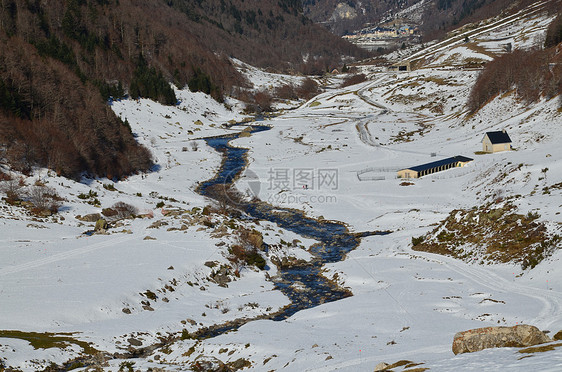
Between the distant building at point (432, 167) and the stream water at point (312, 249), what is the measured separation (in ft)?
63.1

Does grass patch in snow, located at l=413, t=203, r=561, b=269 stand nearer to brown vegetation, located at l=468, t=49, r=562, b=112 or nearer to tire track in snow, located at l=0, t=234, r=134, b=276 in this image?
tire track in snow, located at l=0, t=234, r=134, b=276

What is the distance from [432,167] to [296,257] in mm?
32673

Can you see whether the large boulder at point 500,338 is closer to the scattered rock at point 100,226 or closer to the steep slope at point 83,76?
the scattered rock at point 100,226

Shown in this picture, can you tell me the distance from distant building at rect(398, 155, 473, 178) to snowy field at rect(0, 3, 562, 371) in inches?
81.3

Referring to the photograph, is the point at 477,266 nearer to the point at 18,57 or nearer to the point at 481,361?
the point at 481,361

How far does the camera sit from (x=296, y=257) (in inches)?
1516

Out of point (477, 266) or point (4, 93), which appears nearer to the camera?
point (477, 266)

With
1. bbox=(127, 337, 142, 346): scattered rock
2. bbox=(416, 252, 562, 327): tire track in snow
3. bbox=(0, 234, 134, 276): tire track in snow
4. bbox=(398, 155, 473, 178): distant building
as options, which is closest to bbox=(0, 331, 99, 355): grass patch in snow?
bbox=(127, 337, 142, 346): scattered rock

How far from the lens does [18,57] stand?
219ft

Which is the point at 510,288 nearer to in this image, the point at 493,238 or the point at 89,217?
the point at 493,238

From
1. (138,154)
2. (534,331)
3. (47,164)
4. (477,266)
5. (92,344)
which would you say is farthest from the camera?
(138,154)

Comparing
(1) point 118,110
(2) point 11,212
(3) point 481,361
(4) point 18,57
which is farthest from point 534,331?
(1) point 118,110

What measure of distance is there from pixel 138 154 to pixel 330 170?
98.9 feet

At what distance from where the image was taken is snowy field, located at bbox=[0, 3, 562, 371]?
1902cm
